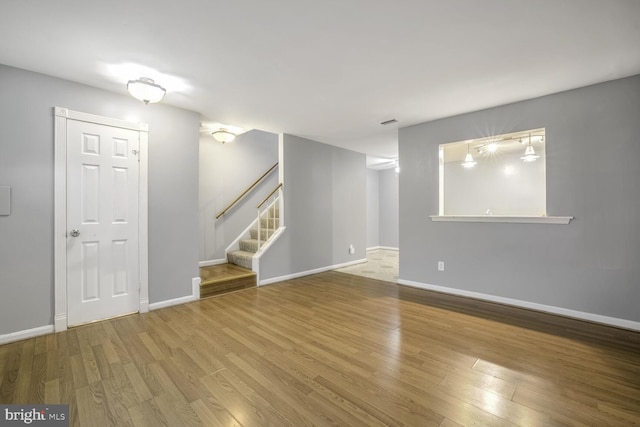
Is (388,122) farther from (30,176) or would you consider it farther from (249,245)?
(30,176)

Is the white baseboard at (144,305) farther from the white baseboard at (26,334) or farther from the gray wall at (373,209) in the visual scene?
the gray wall at (373,209)

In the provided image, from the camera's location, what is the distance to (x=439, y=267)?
4.04 m

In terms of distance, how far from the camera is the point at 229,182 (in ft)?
17.9

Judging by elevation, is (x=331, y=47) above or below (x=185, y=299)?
above

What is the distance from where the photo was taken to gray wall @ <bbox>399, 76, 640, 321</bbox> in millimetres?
2746

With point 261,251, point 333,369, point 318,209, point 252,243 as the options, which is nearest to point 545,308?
point 333,369

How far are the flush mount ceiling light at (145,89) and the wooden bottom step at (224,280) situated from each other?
243 centimetres

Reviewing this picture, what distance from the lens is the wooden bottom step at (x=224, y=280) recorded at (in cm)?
383

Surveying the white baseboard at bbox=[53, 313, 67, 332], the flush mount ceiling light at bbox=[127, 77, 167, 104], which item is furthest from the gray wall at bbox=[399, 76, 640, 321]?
the white baseboard at bbox=[53, 313, 67, 332]

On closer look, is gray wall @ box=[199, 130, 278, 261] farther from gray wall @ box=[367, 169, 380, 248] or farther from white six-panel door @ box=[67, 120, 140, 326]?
gray wall @ box=[367, 169, 380, 248]

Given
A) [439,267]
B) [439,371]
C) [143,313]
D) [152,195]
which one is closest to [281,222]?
[152,195]

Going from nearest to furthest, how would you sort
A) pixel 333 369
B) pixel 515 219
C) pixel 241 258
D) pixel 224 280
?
pixel 333 369
pixel 515 219
pixel 224 280
pixel 241 258

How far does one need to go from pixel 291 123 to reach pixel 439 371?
12.2ft

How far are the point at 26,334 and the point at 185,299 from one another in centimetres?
144
